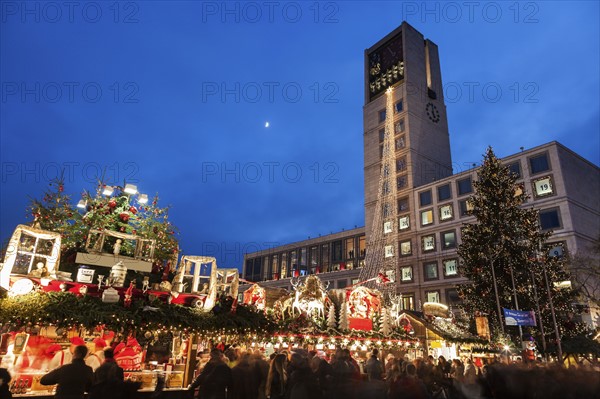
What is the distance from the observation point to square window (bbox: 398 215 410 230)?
5359 centimetres

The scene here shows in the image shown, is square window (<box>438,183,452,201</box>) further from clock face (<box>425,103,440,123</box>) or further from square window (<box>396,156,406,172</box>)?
clock face (<box>425,103,440,123</box>)

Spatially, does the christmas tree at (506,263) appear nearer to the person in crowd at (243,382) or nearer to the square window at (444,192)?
the person in crowd at (243,382)

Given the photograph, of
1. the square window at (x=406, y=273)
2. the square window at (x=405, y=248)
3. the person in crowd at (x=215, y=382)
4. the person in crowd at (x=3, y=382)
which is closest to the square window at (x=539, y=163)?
the square window at (x=405, y=248)

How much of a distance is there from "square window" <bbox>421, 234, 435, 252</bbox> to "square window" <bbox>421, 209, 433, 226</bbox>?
1.90 m

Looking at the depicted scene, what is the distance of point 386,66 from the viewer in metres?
61.5

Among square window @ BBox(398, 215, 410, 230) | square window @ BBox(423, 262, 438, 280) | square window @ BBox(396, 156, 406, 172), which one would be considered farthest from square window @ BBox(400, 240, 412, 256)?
square window @ BBox(396, 156, 406, 172)

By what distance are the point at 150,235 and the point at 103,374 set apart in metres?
7.50

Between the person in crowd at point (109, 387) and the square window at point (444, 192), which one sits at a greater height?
the square window at point (444, 192)

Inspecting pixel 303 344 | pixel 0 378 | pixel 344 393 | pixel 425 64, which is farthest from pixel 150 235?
pixel 425 64

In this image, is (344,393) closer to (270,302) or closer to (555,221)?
(270,302)

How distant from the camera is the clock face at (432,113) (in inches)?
2302

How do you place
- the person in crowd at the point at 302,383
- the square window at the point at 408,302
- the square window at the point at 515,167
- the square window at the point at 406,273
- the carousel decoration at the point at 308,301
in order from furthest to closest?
the square window at the point at 406,273 → the square window at the point at 408,302 → the square window at the point at 515,167 → the carousel decoration at the point at 308,301 → the person in crowd at the point at 302,383

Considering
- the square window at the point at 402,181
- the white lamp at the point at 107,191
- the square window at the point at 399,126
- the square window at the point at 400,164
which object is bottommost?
the white lamp at the point at 107,191

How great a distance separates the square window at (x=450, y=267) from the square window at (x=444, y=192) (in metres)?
8.23
